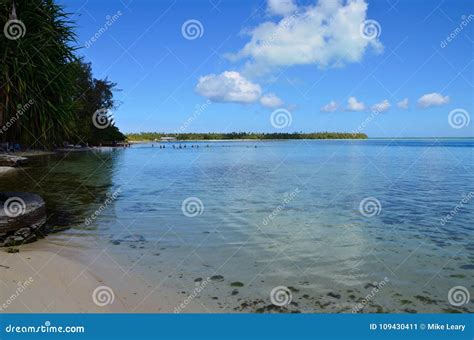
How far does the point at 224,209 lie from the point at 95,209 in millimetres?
6016

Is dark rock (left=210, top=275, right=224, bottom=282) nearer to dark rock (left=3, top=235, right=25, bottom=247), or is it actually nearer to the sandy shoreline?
the sandy shoreline

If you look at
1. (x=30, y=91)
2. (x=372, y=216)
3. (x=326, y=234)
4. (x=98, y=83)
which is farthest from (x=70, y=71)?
(x=98, y=83)

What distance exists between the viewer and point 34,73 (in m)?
12.9

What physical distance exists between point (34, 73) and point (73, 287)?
802 centimetres

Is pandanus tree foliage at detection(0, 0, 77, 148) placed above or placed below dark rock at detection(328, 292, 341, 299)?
above

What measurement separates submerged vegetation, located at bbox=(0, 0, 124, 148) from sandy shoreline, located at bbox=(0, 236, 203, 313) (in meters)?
3.97

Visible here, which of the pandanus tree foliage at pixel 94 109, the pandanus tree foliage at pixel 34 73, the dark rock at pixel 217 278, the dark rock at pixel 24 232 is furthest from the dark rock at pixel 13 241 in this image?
the pandanus tree foliage at pixel 94 109

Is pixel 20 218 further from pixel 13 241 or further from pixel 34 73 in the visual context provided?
pixel 34 73

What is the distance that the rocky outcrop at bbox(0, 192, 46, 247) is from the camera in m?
11.0

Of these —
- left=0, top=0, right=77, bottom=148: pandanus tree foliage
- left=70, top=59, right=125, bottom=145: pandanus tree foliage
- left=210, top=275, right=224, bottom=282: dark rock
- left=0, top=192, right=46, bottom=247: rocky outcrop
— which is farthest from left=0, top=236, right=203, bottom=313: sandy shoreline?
left=70, top=59, right=125, bottom=145: pandanus tree foliage

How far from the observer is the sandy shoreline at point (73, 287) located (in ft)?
24.0

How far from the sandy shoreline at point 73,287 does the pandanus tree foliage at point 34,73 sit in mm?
3970

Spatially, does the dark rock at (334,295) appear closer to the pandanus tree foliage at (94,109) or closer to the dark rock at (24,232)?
the dark rock at (24,232)

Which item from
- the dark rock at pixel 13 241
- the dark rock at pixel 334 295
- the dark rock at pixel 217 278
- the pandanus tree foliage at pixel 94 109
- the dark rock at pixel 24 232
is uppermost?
the pandanus tree foliage at pixel 94 109
